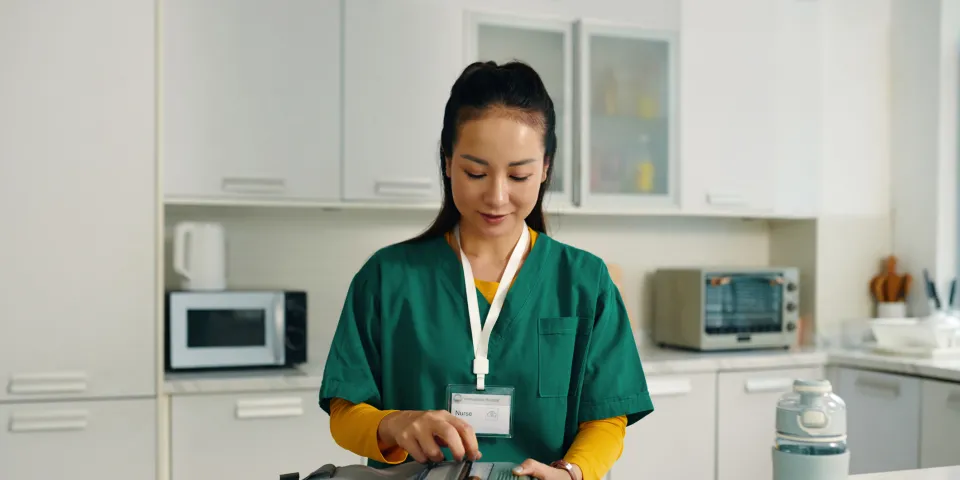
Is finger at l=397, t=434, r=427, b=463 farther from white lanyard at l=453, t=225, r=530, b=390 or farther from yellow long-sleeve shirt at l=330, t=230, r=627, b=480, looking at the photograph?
white lanyard at l=453, t=225, r=530, b=390

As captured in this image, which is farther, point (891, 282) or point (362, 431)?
point (891, 282)

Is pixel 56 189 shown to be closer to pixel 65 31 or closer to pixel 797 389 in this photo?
pixel 65 31

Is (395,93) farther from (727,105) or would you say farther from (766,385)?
(766,385)

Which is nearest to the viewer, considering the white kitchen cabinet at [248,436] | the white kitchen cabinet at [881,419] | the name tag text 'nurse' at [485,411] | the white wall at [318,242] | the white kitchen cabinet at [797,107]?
the name tag text 'nurse' at [485,411]

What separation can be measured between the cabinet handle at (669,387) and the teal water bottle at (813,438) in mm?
1718

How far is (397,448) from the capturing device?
128 centimetres

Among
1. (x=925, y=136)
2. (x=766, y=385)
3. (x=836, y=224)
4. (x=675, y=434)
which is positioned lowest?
(x=675, y=434)

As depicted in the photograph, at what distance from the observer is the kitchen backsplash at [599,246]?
120 inches

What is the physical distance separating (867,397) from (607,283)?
1.96 metres

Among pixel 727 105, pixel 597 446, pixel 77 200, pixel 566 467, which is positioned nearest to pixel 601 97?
pixel 727 105

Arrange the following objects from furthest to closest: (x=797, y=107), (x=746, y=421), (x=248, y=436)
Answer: (x=797, y=107) → (x=746, y=421) → (x=248, y=436)

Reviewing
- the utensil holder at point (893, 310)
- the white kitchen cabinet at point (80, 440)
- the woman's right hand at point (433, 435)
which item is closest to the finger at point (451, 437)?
the woman's right hand at point (433, 435)

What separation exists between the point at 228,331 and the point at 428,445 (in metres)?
1.66

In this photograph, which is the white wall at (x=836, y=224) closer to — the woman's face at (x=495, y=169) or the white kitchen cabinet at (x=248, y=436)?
the white kitchen cabinet at (x=248, y=436)
